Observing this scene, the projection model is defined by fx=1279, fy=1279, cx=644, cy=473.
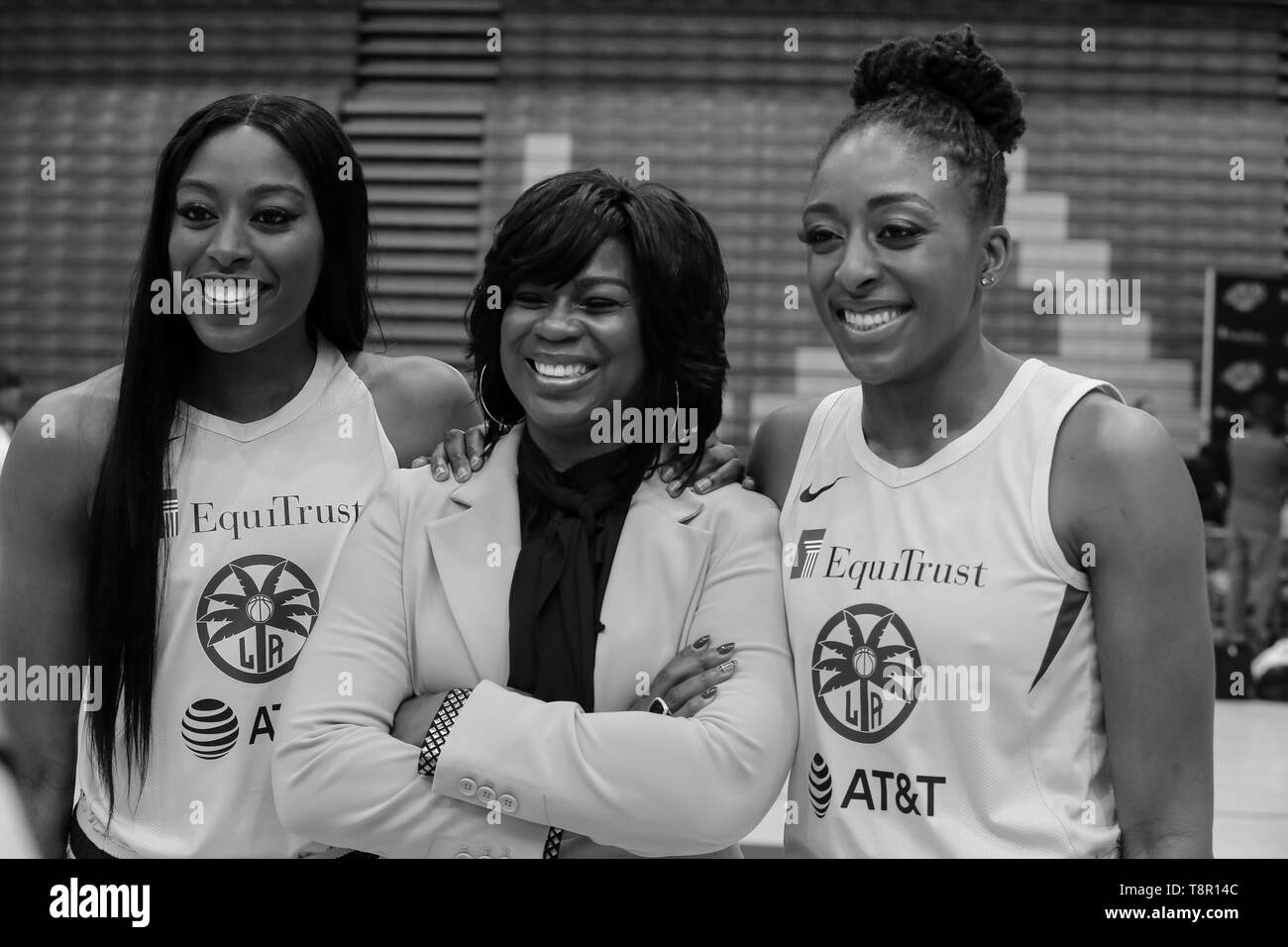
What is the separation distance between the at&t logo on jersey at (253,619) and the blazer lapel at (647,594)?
0.42 m

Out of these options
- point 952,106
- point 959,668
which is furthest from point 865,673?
point 952,106

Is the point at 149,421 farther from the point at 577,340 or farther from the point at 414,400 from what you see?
the point at 577,340

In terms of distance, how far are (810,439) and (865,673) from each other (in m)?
0.35

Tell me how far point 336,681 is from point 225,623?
0.27 metres

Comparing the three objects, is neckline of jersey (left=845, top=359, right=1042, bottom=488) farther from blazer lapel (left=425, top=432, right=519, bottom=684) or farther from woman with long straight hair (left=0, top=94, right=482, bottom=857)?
woman with long straight hair (left=0, top=94, right=482, bottom=857)

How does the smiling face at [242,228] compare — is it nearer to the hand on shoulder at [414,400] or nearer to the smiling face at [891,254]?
the hand on shoulder at [414,400]

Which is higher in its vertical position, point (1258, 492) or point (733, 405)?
point (733, 405)

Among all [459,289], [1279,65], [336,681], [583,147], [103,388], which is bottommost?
[336,681]

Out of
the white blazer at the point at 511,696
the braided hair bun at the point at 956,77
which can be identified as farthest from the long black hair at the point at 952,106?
the white blazer at the point at 511,696

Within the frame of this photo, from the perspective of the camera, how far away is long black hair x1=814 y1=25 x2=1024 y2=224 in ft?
5.01

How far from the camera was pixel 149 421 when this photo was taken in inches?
66.6

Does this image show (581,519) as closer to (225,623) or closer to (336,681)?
(336,681)

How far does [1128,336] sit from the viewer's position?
7.66 m
